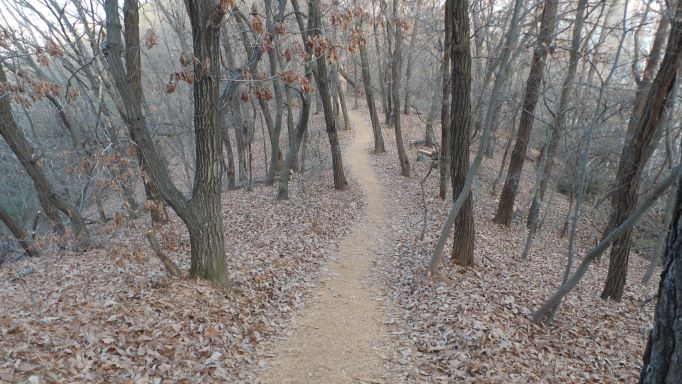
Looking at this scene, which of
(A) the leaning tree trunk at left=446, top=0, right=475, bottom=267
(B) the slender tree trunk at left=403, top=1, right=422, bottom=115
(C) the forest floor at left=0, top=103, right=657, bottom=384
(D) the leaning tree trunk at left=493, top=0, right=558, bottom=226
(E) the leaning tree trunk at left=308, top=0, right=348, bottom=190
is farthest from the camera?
(B) the slender tree trunk at left=403, top=1, right=422, bottom=115

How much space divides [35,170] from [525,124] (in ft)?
44.1

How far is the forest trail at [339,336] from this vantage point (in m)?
5.12

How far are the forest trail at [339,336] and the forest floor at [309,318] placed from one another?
1.0 inches

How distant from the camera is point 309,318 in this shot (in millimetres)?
6574

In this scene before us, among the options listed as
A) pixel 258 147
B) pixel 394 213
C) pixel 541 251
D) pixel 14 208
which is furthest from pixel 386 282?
pixel 258 147

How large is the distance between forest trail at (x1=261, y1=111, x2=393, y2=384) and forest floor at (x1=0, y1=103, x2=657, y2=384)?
0.03m

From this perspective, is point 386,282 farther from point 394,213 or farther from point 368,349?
point 394,213

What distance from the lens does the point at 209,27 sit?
524cm

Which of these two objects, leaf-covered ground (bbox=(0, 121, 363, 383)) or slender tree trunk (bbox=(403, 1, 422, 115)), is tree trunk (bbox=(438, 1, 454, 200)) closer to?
slender tree trunk (bbox=(403, 1, 422, 115))

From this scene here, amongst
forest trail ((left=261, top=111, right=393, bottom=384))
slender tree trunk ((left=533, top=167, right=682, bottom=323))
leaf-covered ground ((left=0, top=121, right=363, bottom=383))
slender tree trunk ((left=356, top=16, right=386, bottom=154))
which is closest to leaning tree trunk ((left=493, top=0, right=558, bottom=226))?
slender tree trunk ((left=533, top=167, right=682, bottom=323))

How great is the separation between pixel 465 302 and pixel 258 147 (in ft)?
77.8

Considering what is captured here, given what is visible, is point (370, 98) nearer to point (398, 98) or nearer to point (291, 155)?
point (398, 98)

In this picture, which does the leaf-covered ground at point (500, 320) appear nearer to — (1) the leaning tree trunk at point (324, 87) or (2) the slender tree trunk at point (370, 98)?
(1) the leaning tree trunk at point (324, 87)

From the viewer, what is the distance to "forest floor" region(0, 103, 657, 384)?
4617 millimetres
